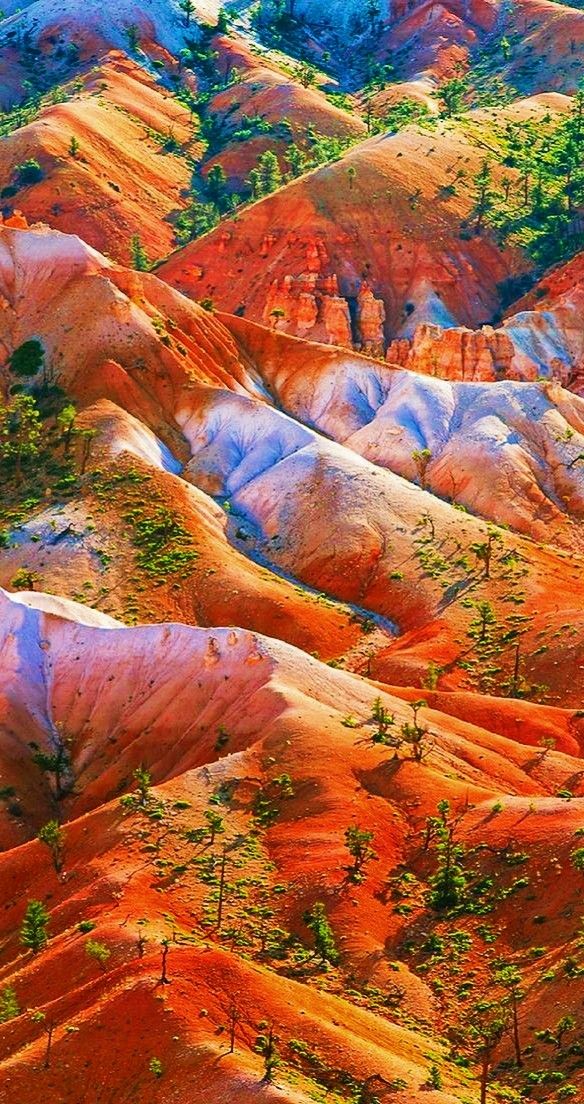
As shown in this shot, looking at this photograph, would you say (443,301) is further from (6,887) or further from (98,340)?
(6,887)

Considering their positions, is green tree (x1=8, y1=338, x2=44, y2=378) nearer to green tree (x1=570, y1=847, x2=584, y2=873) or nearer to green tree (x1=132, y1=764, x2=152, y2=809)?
green tree (x1=132, y1=764, x2=152, y2=809)

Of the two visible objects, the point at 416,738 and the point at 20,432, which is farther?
the point at 20,432

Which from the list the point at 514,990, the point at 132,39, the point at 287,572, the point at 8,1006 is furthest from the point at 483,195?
the point at 8,1006

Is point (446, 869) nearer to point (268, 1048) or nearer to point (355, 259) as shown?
point (268, 1048)

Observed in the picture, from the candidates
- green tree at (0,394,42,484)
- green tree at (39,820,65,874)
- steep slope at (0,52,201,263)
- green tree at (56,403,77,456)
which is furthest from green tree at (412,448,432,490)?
green tree at (39,820,65,874)

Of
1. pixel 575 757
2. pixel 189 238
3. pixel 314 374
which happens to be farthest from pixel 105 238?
pixel 575 757

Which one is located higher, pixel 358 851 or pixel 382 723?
pixel 358 851

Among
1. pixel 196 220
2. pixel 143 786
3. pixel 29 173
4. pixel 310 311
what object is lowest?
pixel 196 220
